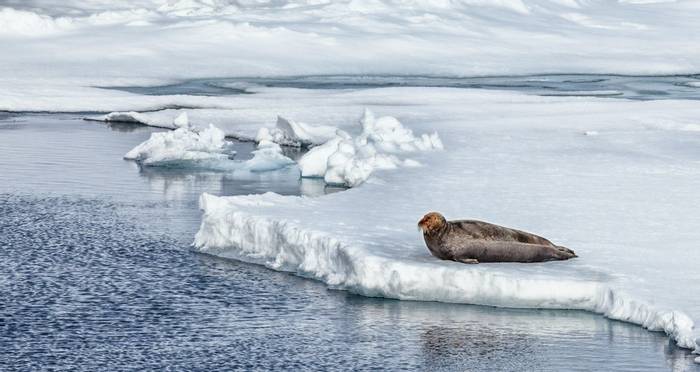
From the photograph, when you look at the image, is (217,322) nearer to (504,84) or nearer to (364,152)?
(364,152)

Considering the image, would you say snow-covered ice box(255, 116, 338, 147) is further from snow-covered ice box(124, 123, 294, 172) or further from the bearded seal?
the bearded seal

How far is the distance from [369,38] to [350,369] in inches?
1331

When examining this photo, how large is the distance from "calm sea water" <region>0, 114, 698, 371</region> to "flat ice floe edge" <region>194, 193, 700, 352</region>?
0.10 metres

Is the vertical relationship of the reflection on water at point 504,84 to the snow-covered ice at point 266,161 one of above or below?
above

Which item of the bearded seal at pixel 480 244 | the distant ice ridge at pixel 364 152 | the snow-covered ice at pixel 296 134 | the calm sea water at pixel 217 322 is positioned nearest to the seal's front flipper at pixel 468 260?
the bearded seal at pixel 480 244

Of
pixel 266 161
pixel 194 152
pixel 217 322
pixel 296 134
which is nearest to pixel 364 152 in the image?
pixel 266 161

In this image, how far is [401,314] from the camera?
34.1 ft

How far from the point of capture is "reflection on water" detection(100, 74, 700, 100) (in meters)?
31.2

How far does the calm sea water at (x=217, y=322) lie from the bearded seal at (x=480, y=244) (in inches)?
22.0

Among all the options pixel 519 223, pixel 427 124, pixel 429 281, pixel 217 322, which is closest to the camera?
pixel 217 322

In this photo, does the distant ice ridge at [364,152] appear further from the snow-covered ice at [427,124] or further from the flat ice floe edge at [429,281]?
the flat ice floe edge at [429,281]

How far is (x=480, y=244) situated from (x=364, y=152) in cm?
677

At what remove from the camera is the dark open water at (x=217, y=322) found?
30.2ft

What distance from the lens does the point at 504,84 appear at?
34156mm
